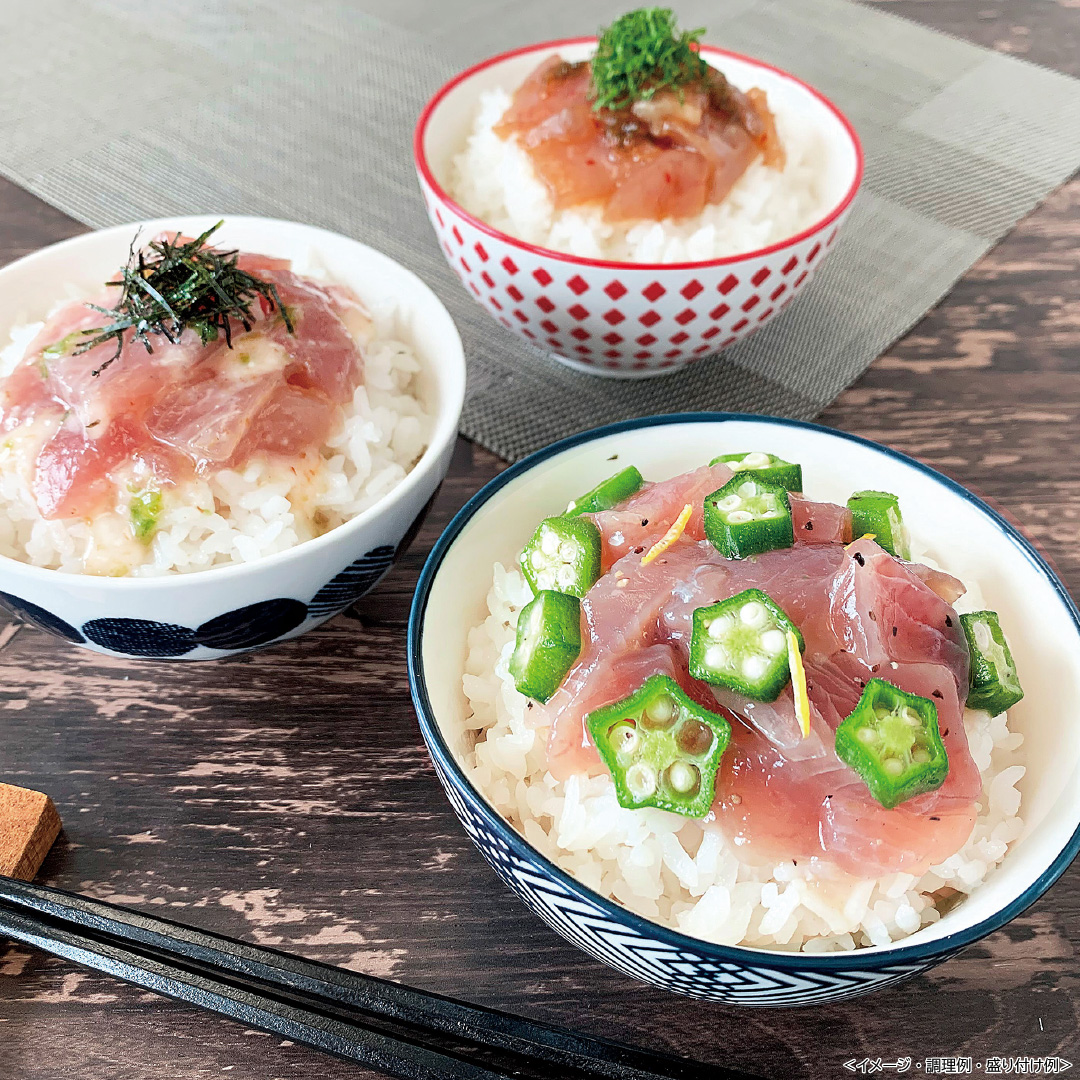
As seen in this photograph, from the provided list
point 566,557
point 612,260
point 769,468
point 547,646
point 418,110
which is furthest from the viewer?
point 418,110

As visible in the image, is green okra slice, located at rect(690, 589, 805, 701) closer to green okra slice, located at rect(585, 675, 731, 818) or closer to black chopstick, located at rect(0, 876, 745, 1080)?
green okra slice, located at rect(585, 675, 731, 818)

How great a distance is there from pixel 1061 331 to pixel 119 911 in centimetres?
267

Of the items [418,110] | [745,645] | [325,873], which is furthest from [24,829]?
[418,110]

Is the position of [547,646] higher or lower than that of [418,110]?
higher

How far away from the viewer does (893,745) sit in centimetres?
120

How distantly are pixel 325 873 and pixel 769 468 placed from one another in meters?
0.98

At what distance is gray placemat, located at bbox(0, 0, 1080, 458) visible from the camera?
2.54 meters

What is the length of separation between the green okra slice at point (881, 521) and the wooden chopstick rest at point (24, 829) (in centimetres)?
137

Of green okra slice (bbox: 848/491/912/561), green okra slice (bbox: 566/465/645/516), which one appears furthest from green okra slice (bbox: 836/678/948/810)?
green okra slice (bbox: 566/465/645/516)

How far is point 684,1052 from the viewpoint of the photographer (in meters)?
1.37

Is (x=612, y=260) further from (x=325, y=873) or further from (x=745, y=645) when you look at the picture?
(x=325, y=873)

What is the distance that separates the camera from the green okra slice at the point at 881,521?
5.02 feet

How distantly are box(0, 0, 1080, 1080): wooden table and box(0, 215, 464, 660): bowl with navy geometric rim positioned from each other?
0.18m

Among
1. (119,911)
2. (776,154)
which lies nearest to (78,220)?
(776,154)
